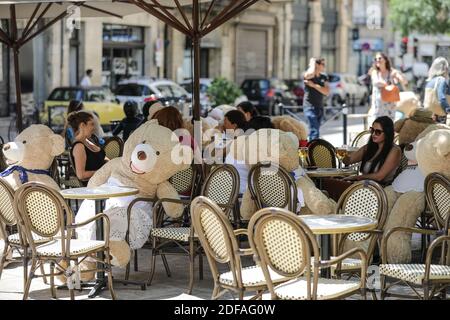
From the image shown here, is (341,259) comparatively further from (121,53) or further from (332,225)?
(121,53)

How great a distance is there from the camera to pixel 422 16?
36906mm

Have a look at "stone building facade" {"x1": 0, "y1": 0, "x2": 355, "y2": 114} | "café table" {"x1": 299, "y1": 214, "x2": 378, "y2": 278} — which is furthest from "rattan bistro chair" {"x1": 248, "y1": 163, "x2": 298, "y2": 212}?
"stone building facade" {"x1": 0, "y1": 0, "x2": 355, "y2": 114}

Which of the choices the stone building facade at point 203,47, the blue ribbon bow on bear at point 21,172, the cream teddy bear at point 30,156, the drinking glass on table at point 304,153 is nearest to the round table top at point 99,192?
the cream teddy bear at point 30,156

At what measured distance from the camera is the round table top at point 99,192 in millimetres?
Answer: 7814

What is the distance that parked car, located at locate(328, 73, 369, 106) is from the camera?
4244 centimetres

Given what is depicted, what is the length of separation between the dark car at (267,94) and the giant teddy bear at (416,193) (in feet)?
90.0

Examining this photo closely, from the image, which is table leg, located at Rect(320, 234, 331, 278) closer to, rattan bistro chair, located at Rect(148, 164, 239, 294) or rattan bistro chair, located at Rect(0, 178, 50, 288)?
rattan bistro chair, located at Rect(148, 164, 239, 294)

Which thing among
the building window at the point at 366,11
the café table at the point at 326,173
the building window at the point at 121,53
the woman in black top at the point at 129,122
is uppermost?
the building window at the point at 366,11

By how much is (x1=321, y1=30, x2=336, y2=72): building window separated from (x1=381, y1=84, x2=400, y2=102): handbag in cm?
3771

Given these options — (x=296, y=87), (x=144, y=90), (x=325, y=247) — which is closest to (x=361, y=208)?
(x=325, y=247)

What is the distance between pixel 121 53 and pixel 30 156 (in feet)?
96.8

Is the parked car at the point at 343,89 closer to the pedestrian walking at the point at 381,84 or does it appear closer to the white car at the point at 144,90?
the white car at the point at 144,90

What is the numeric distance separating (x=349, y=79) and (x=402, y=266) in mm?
39073
